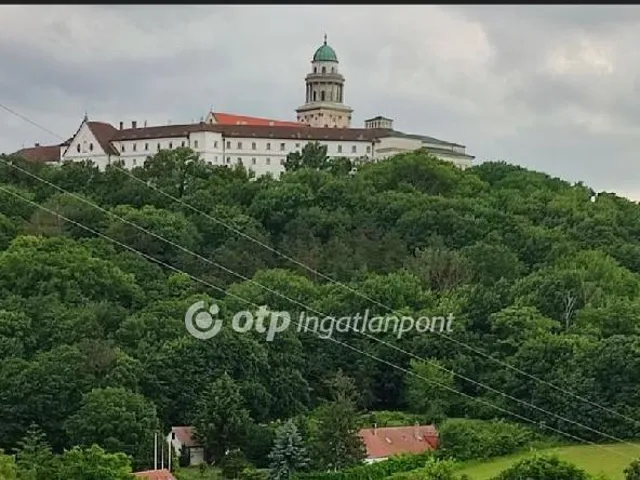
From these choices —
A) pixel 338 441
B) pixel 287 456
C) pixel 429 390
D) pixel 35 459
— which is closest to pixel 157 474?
pixel 35 459

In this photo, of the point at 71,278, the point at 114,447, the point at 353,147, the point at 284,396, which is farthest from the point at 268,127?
the point at 114,447

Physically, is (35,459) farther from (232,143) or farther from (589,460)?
(232,143)

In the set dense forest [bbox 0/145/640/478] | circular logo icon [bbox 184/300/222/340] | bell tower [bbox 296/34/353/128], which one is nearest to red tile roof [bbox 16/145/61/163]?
dense forest [bbox 0/145/640/478]

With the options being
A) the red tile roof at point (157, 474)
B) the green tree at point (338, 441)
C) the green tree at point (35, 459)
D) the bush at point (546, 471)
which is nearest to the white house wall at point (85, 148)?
the green tree at point (35, 459)

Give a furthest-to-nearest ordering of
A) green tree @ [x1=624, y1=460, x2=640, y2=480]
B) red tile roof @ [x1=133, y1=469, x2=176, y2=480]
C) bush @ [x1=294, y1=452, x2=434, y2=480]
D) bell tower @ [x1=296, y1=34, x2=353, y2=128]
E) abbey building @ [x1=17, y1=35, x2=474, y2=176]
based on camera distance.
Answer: bell tower @ [x1=296, y1=34, x2=353, y2=128]
abbey building @ [x1=17, y1=35, x2=474, y2=176]
bush @ [x1=294, y1=452, x2=434, y2=480]
red tile roof @ [x1=133, y1=469, x2=176, y2=480]
green tree @ [x1=624, y1=460, x2=640, y2=480]

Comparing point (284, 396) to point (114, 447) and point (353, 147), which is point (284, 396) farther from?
point (353, 147)

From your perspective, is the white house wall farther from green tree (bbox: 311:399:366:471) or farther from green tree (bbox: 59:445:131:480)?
green tree (bbox: 59:445:131:480)
